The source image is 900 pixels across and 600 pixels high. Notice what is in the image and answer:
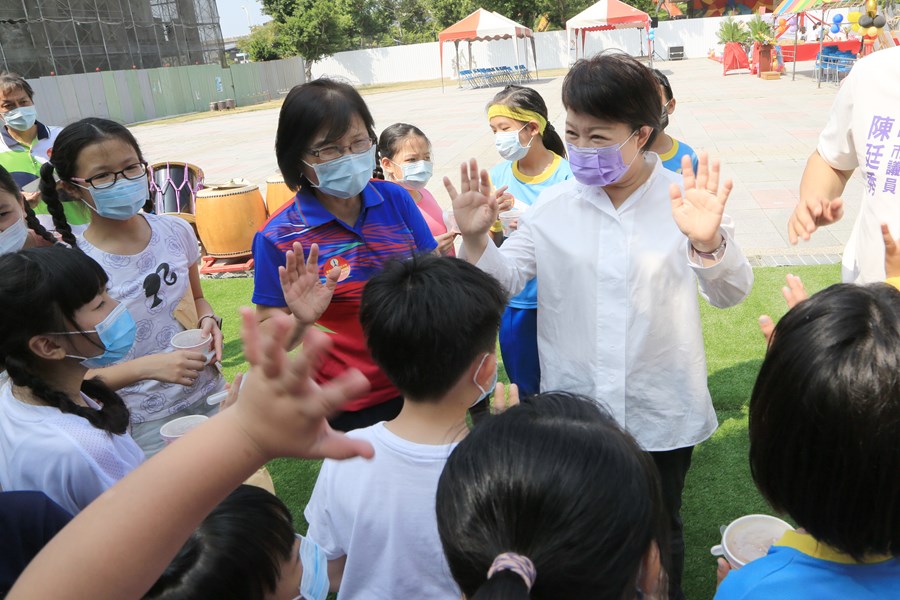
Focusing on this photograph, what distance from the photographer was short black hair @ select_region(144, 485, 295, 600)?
1.16 meters

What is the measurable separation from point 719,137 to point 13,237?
11.3 meters

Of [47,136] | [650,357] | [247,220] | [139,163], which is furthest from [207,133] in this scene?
[650,357]

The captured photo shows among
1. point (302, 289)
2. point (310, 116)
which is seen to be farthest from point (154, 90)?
point (302, 289)

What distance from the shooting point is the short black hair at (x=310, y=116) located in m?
2.22

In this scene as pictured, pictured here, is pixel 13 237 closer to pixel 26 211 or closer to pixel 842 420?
pixel 26 211

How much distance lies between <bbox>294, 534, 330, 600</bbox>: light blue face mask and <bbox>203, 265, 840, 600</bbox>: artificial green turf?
1.63m

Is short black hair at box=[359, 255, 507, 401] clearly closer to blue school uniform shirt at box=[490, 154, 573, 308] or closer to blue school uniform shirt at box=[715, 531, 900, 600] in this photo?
blue school uniform shirt at box=[715, 531, 900, 600]

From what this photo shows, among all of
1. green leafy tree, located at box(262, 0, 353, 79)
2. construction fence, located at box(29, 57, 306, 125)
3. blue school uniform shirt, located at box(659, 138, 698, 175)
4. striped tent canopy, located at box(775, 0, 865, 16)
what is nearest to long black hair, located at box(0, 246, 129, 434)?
blue school uniform shirt, located at box(659, 138, 698, 175)

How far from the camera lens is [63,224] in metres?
2.55

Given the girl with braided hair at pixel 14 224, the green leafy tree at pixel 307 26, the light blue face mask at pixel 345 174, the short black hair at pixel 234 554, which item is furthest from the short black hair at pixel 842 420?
the green leafy tree at pixel 307 26

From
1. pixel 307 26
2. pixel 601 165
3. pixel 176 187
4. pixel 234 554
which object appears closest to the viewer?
pixel 234 554

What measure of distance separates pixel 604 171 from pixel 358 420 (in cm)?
112

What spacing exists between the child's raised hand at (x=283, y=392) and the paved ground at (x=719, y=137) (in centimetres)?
578

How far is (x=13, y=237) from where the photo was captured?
257 cm
